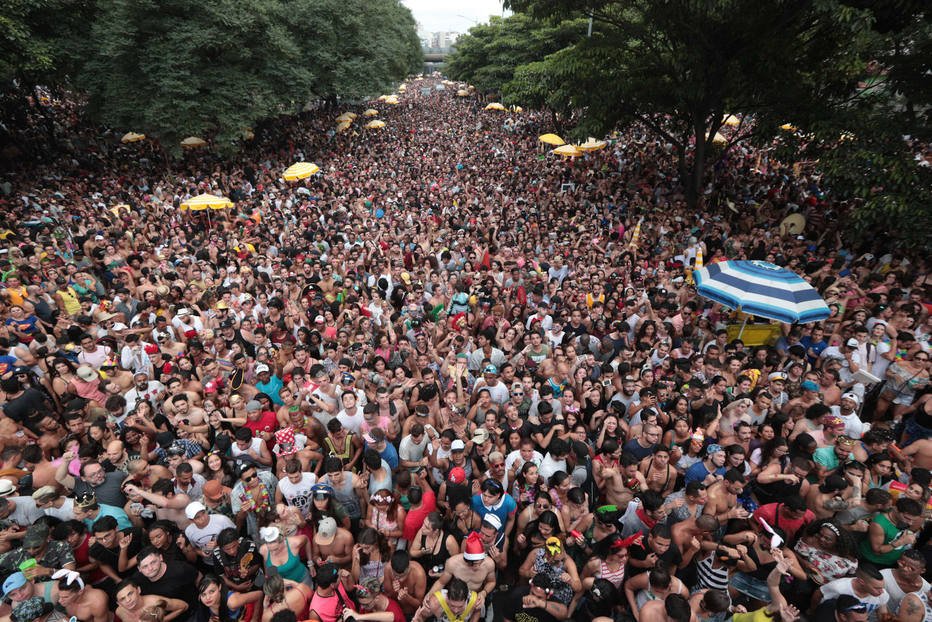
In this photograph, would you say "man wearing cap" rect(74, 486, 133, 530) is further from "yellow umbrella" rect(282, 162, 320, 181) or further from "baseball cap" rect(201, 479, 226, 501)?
"yellow umbrella" rect(282, 162, 320, 181)

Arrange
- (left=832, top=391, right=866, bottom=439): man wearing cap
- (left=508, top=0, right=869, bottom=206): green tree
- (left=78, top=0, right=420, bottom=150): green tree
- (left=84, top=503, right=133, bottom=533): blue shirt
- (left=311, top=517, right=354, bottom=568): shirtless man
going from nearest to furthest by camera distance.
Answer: (left=311, top=517, right=354, bottom=568): shirtless man
(left=84, top=503, right=133, bottom=533): blue shirt
(left=832, top=391, right=866, bottom=439): man wearing cap
(left=508, top=0, right=869, bottom=206): green tree
(left=78, top=0, right=420, bottom=150): green tree

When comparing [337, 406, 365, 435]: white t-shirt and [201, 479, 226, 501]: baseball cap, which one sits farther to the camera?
[337, 406, 365, 435]: white t-shirt

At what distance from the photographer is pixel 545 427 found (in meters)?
5.42

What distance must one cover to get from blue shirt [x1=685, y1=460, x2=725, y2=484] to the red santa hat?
249 centimetres

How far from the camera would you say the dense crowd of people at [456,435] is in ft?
12.1

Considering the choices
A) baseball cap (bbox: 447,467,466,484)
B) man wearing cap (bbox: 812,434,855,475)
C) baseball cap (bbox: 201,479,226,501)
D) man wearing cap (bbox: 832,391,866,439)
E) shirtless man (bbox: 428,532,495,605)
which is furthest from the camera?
man wearing cap (bbox: 832,391,866,439)

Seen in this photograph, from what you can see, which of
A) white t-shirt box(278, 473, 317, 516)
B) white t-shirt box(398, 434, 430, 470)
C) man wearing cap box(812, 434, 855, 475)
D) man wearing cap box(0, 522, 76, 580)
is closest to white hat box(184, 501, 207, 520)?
white t-shirt box(278, 473, 317, 516)

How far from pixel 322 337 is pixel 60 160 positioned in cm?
2255

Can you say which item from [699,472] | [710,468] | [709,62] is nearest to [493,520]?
[699,472]

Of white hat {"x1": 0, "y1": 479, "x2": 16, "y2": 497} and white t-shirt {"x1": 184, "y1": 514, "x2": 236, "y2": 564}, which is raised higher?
white hat {"x1": 0, "y1": 479, "x2": 16, "y2": 497}

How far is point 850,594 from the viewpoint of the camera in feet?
11.4

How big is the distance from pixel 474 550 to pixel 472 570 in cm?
25

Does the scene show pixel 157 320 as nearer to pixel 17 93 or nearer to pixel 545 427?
pixel 545 427

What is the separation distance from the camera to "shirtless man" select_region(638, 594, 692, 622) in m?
3.06
